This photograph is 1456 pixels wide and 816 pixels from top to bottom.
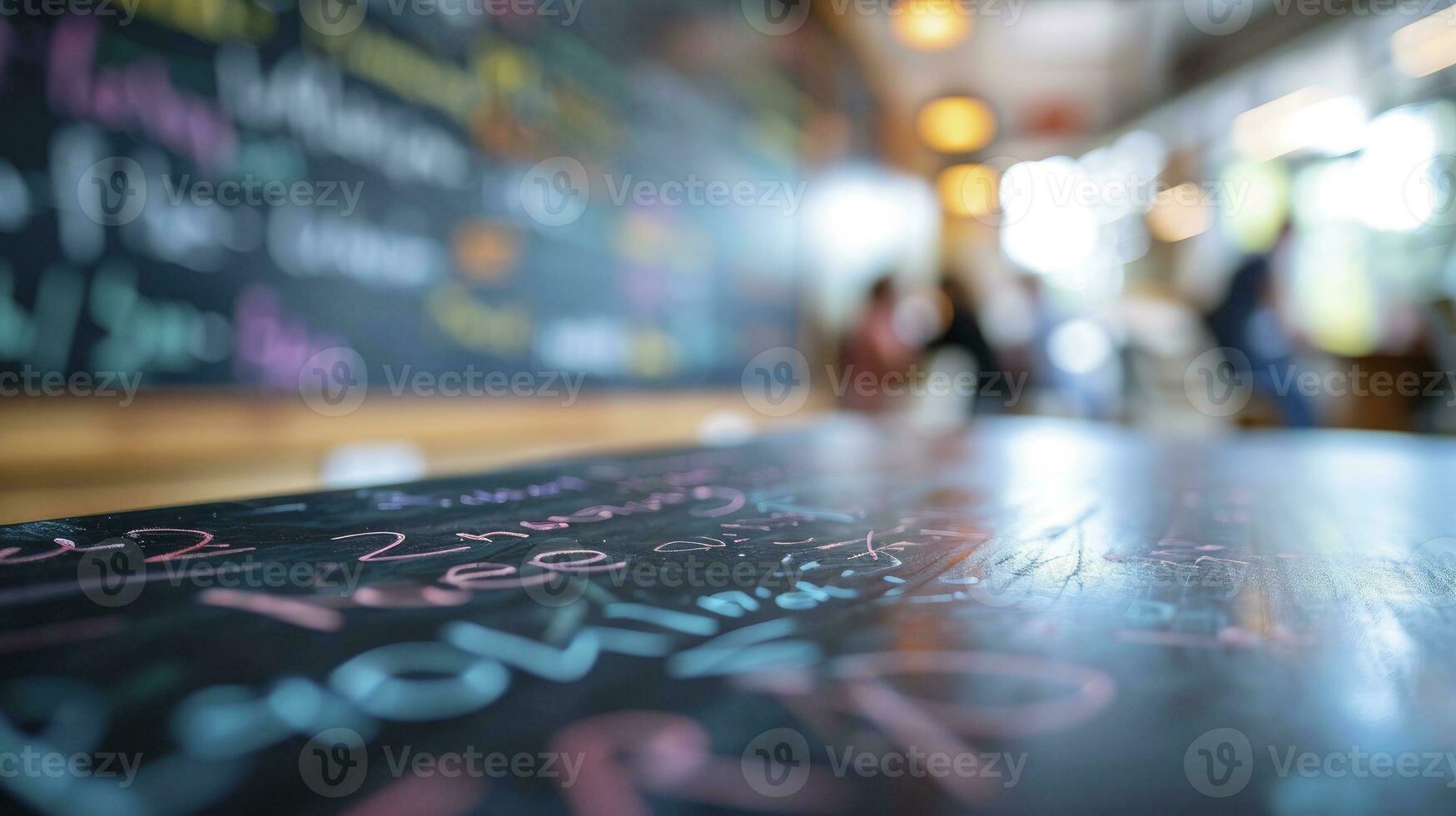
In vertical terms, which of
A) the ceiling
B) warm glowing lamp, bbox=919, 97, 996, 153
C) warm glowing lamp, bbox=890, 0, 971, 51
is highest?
the ceiling

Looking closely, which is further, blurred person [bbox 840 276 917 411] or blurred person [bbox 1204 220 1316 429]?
blurred person [bbox 840 276 917 411]

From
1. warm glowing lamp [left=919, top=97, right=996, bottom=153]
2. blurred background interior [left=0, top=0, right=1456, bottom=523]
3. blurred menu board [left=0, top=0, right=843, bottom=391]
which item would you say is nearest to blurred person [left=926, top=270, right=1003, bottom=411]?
blurred background interior [left=0, top=0, right=1456, bottom=523]

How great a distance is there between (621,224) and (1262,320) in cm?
248

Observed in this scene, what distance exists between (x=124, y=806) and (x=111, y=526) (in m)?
0.32

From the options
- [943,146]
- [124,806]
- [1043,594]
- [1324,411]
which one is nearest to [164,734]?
[124,806]

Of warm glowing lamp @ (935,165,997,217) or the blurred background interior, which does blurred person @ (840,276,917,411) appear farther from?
warm glowing lamp @ (935,165,997,217)

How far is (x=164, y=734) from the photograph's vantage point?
157 millimetres

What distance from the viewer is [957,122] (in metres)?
3.16

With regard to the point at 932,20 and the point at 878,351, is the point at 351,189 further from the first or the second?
the point at 878,351

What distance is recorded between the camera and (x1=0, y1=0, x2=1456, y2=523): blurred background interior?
1004 mm

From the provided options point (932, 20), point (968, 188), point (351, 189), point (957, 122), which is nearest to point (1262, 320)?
point (957, 122)

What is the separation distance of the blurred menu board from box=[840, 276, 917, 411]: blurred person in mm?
1162

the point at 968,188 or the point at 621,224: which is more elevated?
the point at 968,188

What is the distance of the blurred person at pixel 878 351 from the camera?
3.39 metres
